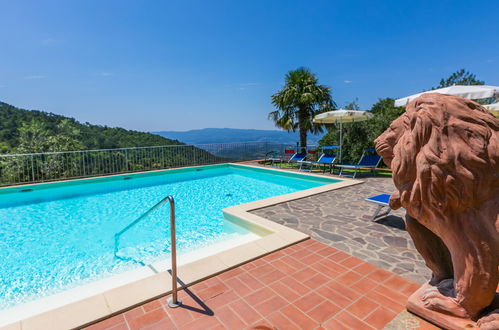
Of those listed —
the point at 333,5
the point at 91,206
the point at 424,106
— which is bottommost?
the point at 91,206

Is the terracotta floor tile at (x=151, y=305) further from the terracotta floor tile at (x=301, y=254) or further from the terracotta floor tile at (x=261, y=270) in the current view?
the terracotta floor tile at (x=301, y=254)

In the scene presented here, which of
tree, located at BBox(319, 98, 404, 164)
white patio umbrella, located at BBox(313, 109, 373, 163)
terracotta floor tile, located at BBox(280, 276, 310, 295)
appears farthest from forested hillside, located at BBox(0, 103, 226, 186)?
terracotta floor tile, located at BBox(280, 276, 310, 295)

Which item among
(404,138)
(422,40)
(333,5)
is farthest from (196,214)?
(422,40)

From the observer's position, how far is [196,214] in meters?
6.20

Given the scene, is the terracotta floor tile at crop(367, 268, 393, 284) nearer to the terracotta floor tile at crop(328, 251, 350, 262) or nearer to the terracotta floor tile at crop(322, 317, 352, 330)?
the terracotta floor tile at crop(328, 251, 350, 262)

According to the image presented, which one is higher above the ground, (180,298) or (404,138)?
(404,138)

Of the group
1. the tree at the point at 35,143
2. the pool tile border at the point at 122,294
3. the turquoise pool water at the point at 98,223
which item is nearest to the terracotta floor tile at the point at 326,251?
the pool tile border at the point at 122,294

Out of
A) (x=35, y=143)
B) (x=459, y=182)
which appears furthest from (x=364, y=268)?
(x=35, y=143)

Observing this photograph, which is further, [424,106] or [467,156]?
[424,106]

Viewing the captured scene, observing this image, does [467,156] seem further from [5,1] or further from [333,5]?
[333,5]

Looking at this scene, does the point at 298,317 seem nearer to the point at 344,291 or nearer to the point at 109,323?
the point at 344,291

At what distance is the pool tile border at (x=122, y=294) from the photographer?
79.9 inches

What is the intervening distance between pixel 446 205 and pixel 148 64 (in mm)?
19820

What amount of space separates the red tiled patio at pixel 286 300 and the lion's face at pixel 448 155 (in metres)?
1.05
